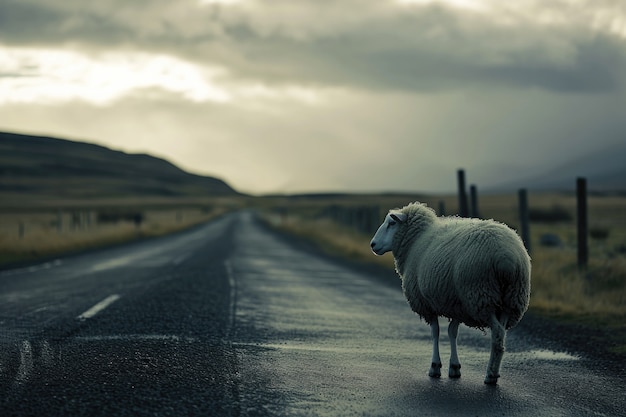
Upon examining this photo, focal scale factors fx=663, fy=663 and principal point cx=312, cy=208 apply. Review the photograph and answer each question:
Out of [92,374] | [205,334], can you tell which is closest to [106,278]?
[205,334]

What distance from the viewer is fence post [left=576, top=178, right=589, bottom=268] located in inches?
513

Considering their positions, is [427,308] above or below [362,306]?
above

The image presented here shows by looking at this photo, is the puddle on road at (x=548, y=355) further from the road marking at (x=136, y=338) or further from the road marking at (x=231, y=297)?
the road marking at (x=136, y=338)

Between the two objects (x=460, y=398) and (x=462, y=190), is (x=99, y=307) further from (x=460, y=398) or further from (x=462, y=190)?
(x=462, y=190)

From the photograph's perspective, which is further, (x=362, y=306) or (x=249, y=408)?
(x=362, y=306)

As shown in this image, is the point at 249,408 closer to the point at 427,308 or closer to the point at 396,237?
the point at 427,308

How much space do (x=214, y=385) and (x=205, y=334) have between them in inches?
101

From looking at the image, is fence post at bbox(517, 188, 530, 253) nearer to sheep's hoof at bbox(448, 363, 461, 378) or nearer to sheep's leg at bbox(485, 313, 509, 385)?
sheep's hoof at bbox(448, 363, 461, 378)

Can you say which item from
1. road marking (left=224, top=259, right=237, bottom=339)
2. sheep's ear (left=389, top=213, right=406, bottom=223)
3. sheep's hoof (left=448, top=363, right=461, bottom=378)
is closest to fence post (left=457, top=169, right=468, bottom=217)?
road marking (left=224, top=259, right=237, bottom=339)

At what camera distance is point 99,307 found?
1016 centimetres

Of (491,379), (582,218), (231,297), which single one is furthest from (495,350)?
(582,218)

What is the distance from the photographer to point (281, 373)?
6.02 meters

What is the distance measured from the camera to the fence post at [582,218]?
13039 mm

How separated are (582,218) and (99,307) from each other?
9.18 m
